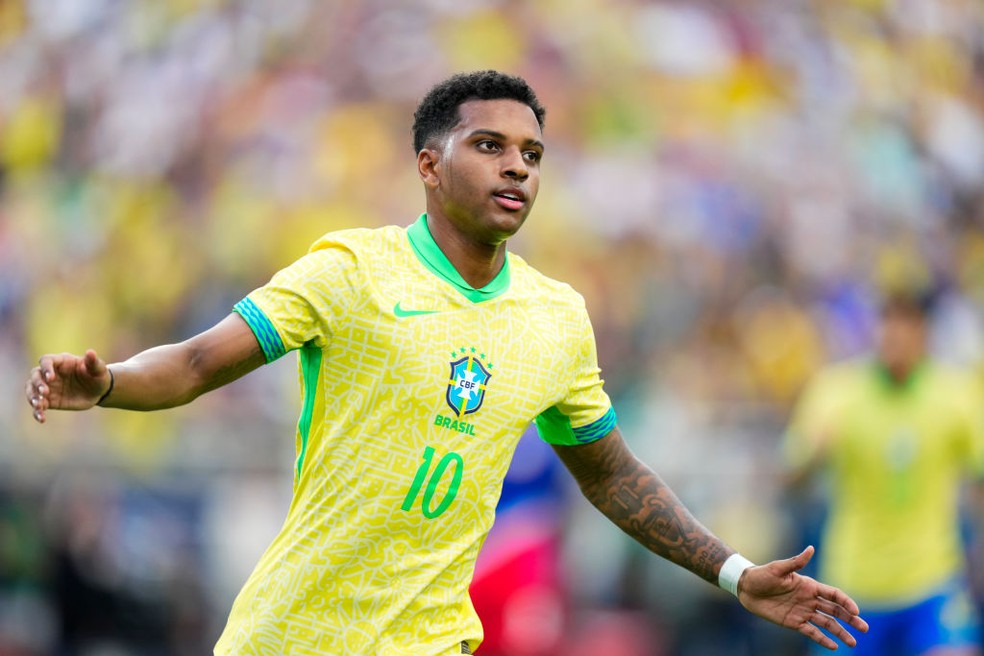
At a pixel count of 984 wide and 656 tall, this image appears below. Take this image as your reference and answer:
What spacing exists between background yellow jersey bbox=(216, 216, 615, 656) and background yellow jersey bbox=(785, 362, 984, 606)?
4638 millimetres

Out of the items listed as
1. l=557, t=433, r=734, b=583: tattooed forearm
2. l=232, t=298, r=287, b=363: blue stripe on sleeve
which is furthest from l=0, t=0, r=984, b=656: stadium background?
l=232, t=298, r=287, b=363: blue stripe on sleeve

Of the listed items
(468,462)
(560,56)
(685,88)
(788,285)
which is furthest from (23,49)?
(468,462)

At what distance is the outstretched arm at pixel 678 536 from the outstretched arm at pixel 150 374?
1.31 meters

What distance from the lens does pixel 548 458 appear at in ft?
29.5

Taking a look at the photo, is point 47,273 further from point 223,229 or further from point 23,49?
point 23,49

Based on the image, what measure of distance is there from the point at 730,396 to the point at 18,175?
7.50m

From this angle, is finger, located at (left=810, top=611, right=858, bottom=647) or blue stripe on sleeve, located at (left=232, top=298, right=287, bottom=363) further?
finger, located at (left=810, top=611, right=858, bottom=647)

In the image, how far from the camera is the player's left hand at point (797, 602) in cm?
429

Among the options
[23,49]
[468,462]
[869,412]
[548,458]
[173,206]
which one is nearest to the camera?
[468,462]

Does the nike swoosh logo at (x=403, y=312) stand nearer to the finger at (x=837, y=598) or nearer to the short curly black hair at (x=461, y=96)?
the short curly black hair at (x=461, y=96)

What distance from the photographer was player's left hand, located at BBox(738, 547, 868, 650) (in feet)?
14.1

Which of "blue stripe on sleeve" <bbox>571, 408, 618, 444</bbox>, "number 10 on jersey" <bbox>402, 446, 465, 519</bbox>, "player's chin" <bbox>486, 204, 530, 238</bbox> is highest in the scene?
"player's chin" <bbox>486, 204, 530, 238</bbox>

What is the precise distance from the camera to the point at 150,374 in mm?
3617

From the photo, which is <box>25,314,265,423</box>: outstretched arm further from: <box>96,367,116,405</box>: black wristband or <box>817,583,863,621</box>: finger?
<box>817,583,863,621</box>: finger
